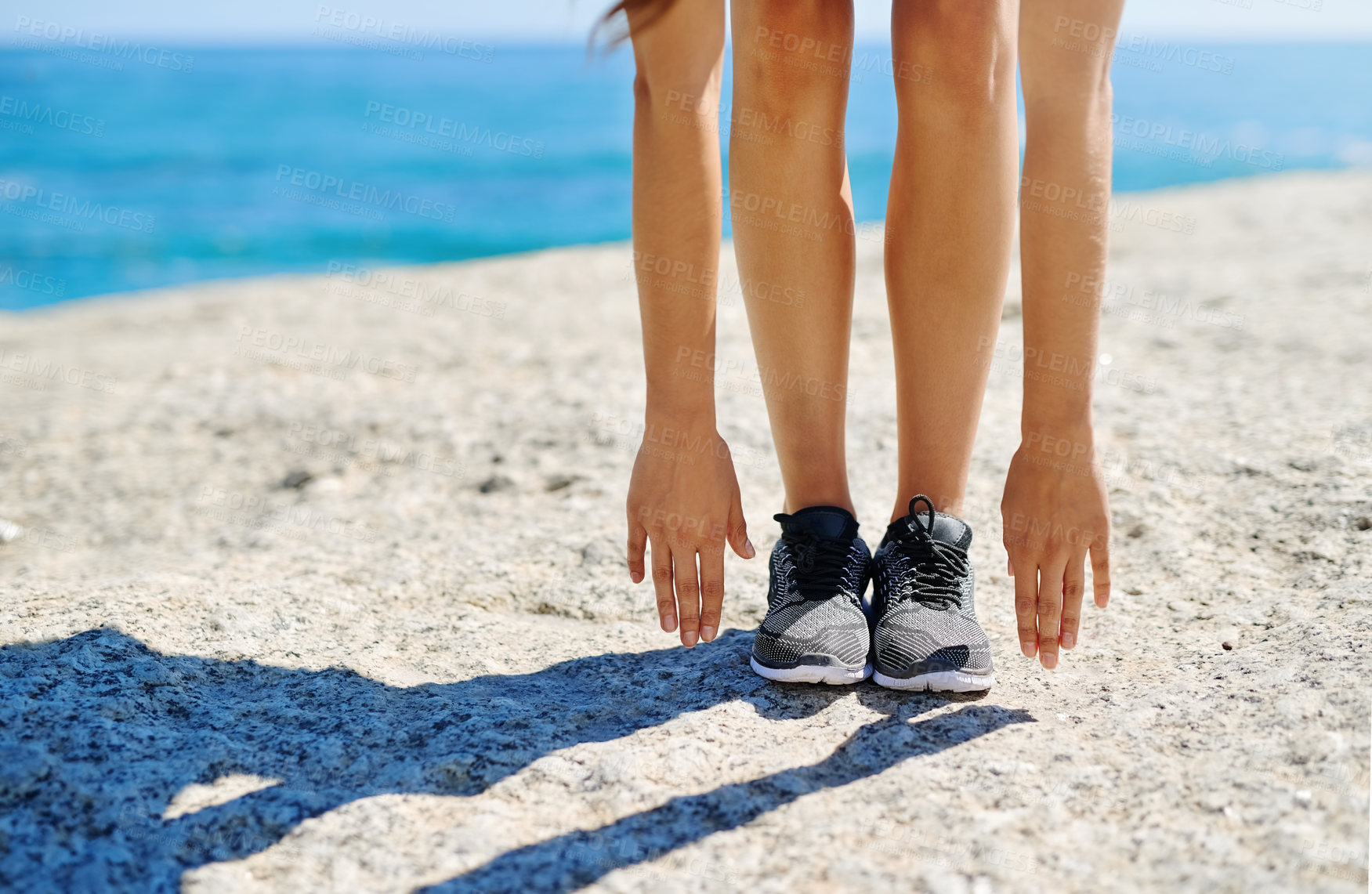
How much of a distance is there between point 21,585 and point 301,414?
1334 millimetres

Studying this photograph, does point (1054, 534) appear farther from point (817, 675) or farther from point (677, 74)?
point (677, 74)

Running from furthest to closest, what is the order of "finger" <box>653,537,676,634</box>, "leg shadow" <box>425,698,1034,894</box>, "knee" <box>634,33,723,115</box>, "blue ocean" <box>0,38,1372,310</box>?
"blue ocean" <box>0,38,1372,310</box>
"finger" <box>653,537,676,634</box>
"knee" <box>634,33,723,115</box>
"leg shadow" <box>425,698,1034,894</box>

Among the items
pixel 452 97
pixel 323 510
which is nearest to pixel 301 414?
pixel 323 510

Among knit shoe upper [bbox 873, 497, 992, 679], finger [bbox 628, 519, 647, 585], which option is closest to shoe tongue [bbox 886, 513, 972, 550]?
knit shoe upper [bbox 873, 497, 992, 679]

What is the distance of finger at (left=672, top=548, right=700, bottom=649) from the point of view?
158cm

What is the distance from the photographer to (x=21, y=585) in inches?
78.8

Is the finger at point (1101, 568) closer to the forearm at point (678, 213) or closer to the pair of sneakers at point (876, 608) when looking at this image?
the pair of sneakers at point (876, 608)

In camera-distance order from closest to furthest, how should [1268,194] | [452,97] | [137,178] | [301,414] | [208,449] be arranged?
[208,449], [301,414], [1268,194], [137,178], [452,97]

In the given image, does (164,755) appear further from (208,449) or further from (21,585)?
(208,449)

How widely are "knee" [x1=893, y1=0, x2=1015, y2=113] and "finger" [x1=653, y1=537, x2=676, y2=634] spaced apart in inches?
33.7

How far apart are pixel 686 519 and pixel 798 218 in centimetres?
55

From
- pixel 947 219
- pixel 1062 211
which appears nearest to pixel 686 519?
pixel 947 219

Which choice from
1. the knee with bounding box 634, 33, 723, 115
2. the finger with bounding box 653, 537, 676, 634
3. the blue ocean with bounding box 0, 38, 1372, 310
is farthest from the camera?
the blue ocean with bounding box 0, 38, 1372, 310

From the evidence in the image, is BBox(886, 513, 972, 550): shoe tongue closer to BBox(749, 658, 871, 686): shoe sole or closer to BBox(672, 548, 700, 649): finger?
BBox(749, 658, 871, 686): shoe sole
